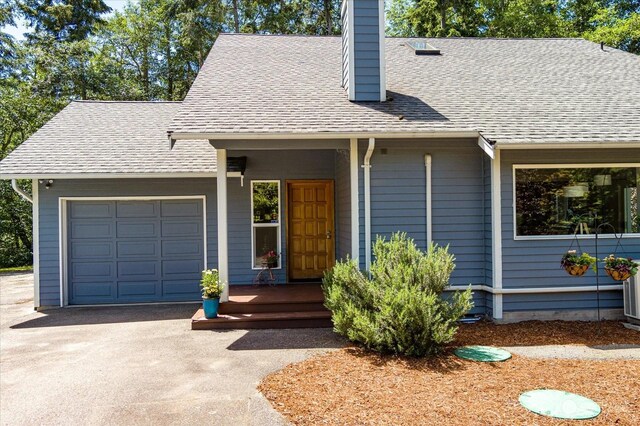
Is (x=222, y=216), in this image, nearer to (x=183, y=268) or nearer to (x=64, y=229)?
(x=183, y=268)

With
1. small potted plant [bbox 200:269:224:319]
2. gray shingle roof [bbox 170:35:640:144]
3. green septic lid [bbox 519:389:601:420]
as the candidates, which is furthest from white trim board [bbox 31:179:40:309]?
green septic lid [bbox 519:389:601:420]

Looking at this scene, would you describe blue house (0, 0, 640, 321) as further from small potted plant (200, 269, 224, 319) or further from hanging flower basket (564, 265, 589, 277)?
hanging flower basket (564, 265, 589, 277)

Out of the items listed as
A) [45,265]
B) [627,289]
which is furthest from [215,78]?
[627,289]

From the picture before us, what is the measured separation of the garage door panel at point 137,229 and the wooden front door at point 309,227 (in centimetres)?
266

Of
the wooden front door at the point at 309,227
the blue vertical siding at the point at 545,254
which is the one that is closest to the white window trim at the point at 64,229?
the wooden front door at the point at 309,227

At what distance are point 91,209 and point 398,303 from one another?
647 centimetres

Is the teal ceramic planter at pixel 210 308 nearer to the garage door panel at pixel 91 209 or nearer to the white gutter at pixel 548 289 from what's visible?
the garage door panel at pixel 91 209

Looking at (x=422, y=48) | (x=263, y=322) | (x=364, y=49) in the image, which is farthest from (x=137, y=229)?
(x=422, y=48)

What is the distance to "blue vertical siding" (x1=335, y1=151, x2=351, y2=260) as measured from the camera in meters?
7.07

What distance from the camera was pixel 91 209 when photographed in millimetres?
8398

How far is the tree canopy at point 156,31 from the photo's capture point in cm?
1788

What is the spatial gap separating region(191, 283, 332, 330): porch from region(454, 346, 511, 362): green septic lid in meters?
1.98

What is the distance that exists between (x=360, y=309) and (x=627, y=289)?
12.7 feet

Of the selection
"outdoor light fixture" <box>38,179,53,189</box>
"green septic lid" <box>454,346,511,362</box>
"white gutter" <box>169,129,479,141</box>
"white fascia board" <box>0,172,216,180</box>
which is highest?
"white gutter" <box>169,129,479,141</box>
